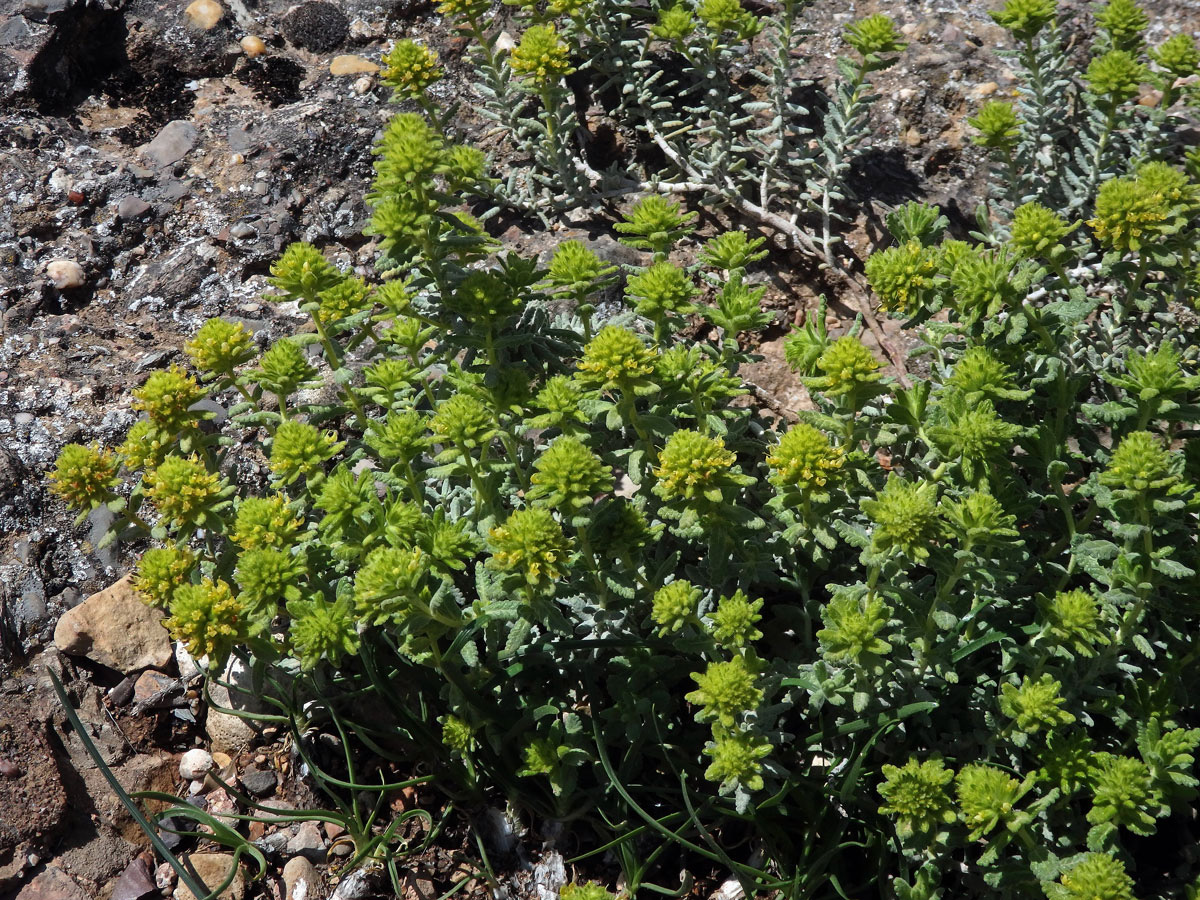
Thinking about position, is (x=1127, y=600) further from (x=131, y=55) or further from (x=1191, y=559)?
(x=131, y=55)

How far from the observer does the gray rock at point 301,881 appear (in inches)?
137

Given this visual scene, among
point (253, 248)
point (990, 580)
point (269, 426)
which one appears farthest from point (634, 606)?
point (253, 248)

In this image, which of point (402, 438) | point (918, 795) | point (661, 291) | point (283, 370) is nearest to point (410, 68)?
point (283, 370)

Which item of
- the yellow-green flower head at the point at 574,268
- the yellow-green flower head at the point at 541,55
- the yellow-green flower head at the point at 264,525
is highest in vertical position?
the yellow-green flower head at the point at 541,55

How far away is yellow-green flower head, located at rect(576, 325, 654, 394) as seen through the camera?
306 centimetres

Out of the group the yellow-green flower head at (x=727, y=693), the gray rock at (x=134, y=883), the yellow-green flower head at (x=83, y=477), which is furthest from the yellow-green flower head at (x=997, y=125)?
the gray rock at (x=134, y=883)

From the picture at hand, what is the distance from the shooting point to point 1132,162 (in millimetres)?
4109

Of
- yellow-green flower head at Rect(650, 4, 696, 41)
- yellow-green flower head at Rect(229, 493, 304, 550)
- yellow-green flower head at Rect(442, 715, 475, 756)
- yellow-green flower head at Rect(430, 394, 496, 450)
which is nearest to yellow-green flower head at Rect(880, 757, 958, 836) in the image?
yellow-green flower head at Rect(442, 715, 475, 756)

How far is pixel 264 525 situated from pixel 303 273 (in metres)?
0.88

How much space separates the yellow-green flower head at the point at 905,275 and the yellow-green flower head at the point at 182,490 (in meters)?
2.27

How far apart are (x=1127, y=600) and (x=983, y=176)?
8.25 ft

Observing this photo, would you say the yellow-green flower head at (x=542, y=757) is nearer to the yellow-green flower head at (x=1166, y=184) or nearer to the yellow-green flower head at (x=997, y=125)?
the yellow-green flower head at (x=1166, y=184)

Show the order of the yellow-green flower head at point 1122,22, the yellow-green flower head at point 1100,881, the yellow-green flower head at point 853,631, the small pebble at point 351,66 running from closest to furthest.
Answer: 1. the yellow-green flower head at point 1100,881
2. the yellow-green flower head at point 853,631
3. the yellow-green flower head at point 1122,22
4. the small pebble at point 351,66

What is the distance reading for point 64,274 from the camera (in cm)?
459
